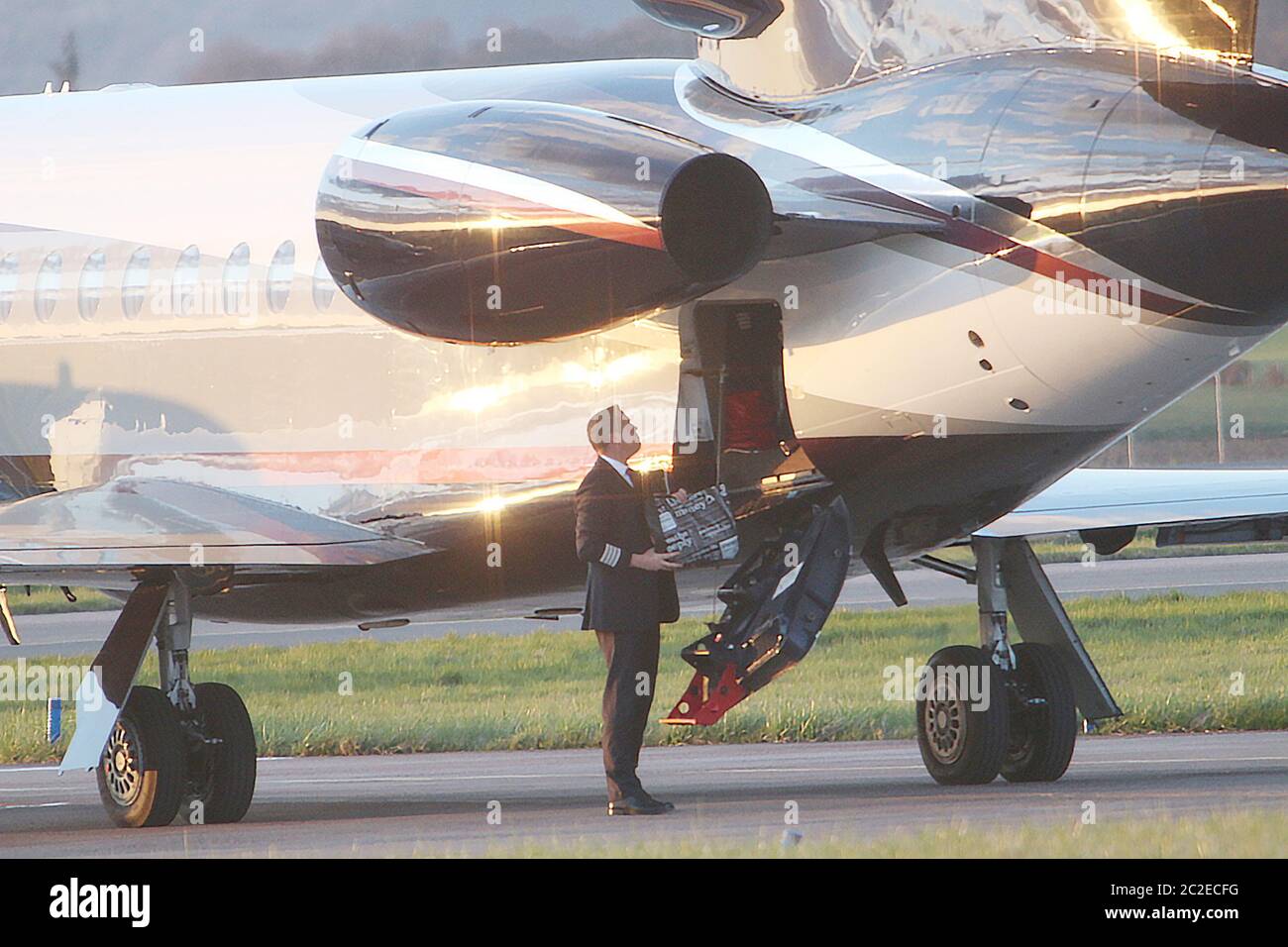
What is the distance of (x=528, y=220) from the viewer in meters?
12.2

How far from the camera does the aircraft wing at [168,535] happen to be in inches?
550

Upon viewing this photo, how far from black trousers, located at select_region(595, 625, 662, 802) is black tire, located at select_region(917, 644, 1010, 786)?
A: 2931 mm

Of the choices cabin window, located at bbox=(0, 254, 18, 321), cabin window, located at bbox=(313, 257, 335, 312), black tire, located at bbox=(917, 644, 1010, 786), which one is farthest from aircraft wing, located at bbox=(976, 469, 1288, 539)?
cabin window, located at bbox=(0, 254, 18, 321)

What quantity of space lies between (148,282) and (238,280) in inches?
34.0

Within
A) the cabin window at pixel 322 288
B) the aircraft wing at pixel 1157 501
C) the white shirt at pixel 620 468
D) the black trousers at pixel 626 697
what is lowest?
the black trousers at pixel 626 697

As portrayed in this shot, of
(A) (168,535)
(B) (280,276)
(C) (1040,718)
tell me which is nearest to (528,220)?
(B) (280,276)

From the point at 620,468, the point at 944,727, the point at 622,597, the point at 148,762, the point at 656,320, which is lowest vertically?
the point at 944,727

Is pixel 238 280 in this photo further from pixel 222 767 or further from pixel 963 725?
pixel 963 725

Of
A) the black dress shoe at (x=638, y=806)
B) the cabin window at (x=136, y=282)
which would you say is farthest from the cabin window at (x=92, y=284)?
the black dress shoe at (x=638, y=806)

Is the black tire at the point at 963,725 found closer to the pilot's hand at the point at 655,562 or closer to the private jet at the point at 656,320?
the private jet at the point at 656,320

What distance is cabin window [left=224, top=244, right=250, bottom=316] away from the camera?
1530 cm

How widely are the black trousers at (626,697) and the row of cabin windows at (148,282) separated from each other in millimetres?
3353
